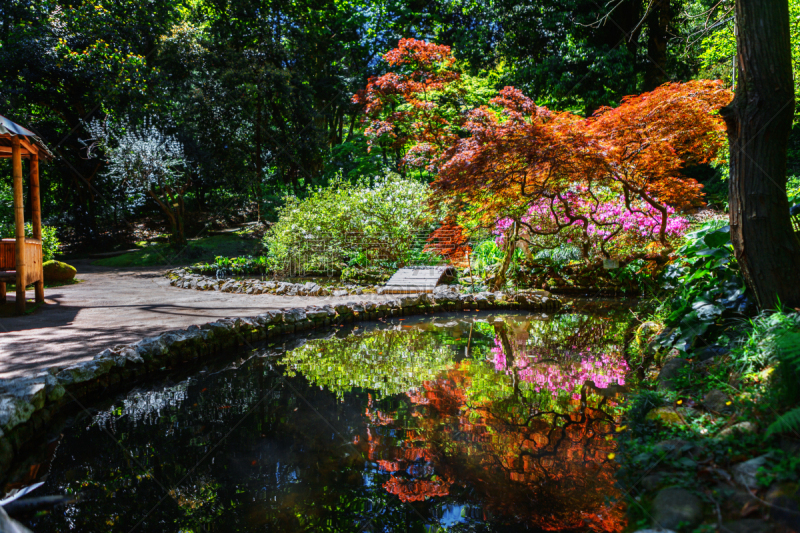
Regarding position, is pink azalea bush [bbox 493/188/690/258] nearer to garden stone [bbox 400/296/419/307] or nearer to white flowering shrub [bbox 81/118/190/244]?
garden stone [bbox 400/296/419/307]

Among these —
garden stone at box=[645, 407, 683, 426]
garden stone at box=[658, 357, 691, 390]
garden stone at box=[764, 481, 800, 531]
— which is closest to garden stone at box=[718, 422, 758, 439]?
garden stone at box=[645, 407, 683, 426]

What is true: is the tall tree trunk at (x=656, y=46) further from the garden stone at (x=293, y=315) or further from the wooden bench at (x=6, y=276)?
the wooden bench at (x=6, y=276)

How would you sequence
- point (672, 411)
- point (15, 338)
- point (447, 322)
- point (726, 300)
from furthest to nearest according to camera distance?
point (447, 322) → point (15, 338) → point (726, 300) → point (672, 411)

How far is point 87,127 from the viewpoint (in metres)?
13.2

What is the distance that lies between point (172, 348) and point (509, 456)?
303cm

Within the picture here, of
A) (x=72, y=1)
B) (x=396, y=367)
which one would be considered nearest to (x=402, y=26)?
(x=72, y=1)

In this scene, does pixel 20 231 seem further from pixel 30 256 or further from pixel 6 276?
pixel 6 276

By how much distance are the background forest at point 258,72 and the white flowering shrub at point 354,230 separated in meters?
1.58

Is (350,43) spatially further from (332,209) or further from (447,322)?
A: (447,322)

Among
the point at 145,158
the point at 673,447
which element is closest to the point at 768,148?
the point at 673,447

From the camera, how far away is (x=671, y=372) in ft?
9.20

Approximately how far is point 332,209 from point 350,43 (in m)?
11.7

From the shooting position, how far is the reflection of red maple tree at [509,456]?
1.90 metres

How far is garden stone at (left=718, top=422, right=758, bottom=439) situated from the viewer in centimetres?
185
